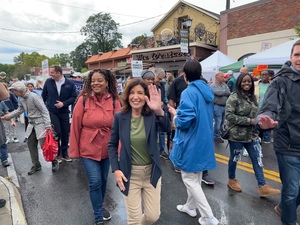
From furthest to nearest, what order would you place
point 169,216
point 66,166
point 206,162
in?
point 66,166, point 169,216, point 206,162

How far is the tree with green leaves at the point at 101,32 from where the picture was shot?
182 ft

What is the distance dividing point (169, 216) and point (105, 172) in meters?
1.02

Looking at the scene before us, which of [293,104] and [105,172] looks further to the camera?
[105,172]

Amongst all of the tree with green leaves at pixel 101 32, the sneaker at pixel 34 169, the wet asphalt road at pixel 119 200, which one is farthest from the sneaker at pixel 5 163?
the tree with green leaves at pixel 101 32

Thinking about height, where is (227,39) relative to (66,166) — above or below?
above

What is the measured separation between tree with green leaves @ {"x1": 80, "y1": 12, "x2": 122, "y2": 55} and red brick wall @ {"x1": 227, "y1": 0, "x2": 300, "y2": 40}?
41.7 meters

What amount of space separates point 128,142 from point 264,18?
1645 cm

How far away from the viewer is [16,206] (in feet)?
11.0

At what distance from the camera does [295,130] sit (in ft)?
7.75

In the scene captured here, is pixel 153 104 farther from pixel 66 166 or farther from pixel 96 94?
pixel 66 166

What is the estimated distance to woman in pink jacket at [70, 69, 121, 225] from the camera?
289 cm

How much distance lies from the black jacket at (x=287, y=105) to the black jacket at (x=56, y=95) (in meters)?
4.17

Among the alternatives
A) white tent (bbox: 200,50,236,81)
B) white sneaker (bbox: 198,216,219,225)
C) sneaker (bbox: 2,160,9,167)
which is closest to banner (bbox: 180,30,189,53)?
white tent (bbox: 200,50,236,81)

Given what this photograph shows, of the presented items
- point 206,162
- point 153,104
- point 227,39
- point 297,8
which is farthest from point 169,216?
point 227,39
